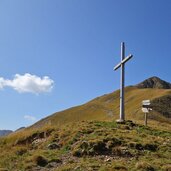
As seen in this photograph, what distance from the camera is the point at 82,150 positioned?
1931cm

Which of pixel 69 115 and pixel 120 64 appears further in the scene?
pixel 69 115

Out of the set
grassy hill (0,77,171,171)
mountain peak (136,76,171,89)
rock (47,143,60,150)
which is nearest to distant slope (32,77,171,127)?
mountain peak (136,76,171,89)

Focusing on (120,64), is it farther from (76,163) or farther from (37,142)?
(76,163)

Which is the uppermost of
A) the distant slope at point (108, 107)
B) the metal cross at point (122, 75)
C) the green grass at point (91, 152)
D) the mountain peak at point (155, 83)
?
the mountain peak at point (155, 83)

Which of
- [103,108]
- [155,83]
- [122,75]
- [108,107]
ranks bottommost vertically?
[122,75]

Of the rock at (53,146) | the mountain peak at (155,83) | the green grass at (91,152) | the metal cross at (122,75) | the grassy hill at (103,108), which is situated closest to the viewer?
the green grass at (91,152)

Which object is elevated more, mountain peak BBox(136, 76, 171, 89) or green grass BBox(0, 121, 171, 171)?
mountain peak BBox(136, 76, 171, 89)

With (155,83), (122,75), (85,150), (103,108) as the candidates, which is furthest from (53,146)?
(155,83)

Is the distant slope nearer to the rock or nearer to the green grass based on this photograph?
the green grass

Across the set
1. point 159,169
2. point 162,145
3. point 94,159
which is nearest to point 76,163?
point 94,159

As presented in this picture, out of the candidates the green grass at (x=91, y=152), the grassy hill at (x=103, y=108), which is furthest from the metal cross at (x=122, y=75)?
the grassy hill at (x=103, y=108)

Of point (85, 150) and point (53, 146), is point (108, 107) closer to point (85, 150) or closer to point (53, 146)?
point (53, 146)

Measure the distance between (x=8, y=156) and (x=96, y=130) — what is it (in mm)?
6875

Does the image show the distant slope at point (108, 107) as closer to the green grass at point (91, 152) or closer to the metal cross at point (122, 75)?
the metal cross at point (122, 75)
